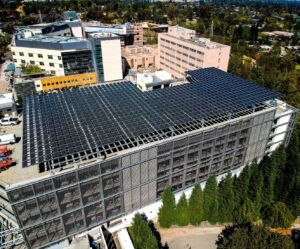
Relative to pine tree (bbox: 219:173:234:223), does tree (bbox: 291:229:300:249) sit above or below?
below

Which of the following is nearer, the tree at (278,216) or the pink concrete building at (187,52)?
the tree at (278,216)

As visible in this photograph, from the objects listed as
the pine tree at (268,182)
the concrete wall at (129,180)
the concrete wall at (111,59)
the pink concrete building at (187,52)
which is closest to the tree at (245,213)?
the pine tree at (268,182)

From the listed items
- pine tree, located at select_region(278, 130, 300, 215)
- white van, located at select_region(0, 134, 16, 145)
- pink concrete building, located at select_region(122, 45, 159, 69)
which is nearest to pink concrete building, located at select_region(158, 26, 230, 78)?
pink concrete building, located at select_region(122, 45, 159, 69)

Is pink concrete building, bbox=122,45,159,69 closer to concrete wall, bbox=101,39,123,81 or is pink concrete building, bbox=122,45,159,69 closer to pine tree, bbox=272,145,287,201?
concrete wall, bbox=101,39,123,81

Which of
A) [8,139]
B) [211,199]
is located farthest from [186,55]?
[8,139]

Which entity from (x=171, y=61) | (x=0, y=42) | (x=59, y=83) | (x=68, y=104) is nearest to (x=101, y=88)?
(x=68, y=104)

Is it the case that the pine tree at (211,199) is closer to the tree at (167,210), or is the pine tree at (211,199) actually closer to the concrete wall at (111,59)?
the tree at (167,210)

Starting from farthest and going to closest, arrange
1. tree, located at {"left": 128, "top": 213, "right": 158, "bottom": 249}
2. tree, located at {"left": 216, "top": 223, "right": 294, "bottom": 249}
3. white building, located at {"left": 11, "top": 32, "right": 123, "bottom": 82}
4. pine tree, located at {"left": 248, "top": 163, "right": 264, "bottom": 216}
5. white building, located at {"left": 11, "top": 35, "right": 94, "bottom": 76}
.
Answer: white building, located at {"left": 11, "top": 32, "right": 123, "bottom": 82} → white building, located at {"left": 11, "top": 35, "right": 94, "bottom": 76} → pine tree, located at {"left": 248, "top": 163, "right": 264, "bottom": 216} → tree, located at {"left": 128, "top": 213, "right": 158, "bottom": 249} → tree, located at {"left": 216, "top": 223, "right": 294, "bottom": 249}
